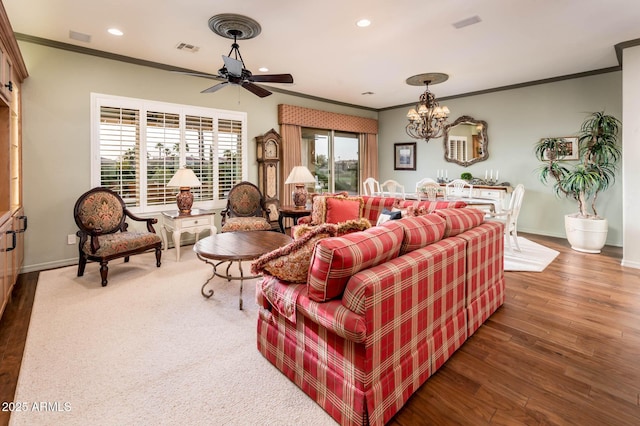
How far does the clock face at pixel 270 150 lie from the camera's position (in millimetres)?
5926

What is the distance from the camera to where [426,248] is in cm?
204

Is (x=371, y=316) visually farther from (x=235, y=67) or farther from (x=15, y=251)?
(x=15, y=251)

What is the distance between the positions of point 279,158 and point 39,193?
3625mm

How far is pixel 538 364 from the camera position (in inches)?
83.4

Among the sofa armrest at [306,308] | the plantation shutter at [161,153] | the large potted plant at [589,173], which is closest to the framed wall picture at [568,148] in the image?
the large potted plant at [589,173]

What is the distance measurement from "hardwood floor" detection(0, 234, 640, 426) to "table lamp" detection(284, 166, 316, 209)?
3.05 metres

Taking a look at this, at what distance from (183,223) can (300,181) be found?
1.78 metres

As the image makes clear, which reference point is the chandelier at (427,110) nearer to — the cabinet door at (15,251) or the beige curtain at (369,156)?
the beige curtain at (369,156)

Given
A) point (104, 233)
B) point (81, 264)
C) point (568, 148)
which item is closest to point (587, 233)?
point (568, 148)

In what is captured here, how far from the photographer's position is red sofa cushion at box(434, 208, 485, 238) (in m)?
2.34

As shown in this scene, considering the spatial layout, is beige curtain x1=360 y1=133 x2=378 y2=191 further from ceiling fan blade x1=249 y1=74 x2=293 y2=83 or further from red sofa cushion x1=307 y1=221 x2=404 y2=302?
red sofa cushion x1=307 y1=221 x2=404 y2=302

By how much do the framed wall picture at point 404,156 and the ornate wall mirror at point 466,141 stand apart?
79cm

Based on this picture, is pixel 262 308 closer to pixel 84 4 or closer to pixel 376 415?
pixel 376 415

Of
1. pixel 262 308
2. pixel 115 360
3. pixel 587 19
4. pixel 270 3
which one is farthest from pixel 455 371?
pixel 587 19
